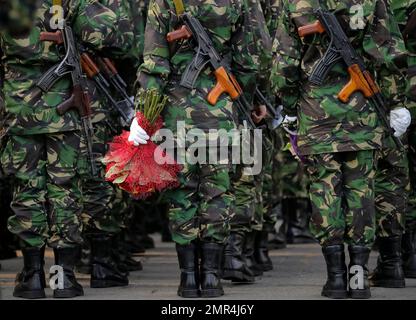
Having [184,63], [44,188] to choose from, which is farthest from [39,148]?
[184,63]

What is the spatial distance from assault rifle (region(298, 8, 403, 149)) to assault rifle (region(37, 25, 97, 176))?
5.18 ft

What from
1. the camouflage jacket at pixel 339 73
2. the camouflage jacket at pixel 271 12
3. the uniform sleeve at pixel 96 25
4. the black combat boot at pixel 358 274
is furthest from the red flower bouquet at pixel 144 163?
the camouflage jacket at pixel 271 12

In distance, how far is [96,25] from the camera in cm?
651

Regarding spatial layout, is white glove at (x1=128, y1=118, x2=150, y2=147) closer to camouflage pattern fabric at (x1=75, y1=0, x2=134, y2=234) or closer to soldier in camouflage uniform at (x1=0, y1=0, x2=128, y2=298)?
soldier in camouflage uniform at (x1=0, y1=0, x2=128, y2=298)

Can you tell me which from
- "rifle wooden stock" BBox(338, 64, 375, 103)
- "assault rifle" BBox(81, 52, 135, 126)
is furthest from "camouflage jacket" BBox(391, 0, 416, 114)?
"assault rifle" BBox(81, 52, 135, 126)

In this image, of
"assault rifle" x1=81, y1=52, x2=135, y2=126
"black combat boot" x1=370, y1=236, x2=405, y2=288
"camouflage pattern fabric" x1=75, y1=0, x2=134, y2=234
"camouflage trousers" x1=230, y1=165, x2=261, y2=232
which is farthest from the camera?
"camouflage trousers" x1=230, y1=165, x2=261, y2=232

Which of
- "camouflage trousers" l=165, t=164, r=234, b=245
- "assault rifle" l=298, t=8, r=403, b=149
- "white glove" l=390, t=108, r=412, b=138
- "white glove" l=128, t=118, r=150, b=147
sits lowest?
"camouflage trousers" l=165, t=164, r=234, b=245

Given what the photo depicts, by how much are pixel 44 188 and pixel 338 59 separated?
2.19 meters

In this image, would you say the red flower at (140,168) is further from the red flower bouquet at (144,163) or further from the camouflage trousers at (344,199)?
the camouflage trousers at (344,199)

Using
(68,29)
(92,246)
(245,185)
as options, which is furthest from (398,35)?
(92,246)

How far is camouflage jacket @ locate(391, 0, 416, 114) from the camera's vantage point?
7129 millimetres

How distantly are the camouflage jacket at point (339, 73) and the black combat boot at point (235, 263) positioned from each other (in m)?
1.37

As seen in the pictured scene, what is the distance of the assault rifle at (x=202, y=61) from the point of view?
19.9 ft

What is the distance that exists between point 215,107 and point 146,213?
5500 mm
